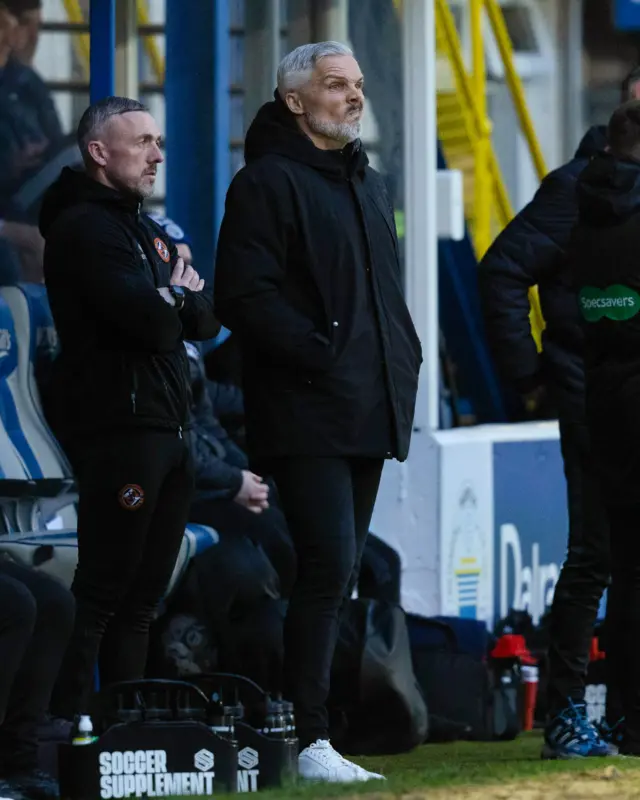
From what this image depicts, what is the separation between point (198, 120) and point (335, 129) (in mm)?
2886

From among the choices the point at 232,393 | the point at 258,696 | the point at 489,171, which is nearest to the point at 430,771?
the point at 258,696

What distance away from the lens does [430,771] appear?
662 centimetres

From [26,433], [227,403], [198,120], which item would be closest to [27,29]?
[198,120]

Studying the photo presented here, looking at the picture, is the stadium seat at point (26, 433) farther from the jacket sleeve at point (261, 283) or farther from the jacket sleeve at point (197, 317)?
the jacket sleeve at point (261, 283)

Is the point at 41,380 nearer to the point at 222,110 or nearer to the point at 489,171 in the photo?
the point at 222,110

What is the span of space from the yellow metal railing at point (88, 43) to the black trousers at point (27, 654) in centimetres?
214

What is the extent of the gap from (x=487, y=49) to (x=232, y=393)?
7996 mm

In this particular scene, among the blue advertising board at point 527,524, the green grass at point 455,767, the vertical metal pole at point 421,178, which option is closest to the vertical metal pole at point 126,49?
the vertical metal pole at point 421,178

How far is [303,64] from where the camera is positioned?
6.49 metres

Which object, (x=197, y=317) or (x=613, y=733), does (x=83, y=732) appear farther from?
(x=613, y=733)

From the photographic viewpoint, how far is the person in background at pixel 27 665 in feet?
20.4

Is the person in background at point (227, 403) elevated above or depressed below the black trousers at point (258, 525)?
above

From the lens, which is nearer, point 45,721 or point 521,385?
point 45,721

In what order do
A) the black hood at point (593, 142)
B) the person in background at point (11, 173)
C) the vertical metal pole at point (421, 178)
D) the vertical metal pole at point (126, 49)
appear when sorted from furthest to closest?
the vertical metal pole at point (421, 178) → the vertical metal pole at point (126, 49) → the person in background at point (11, 173) → the black hood at point (593, 142)
